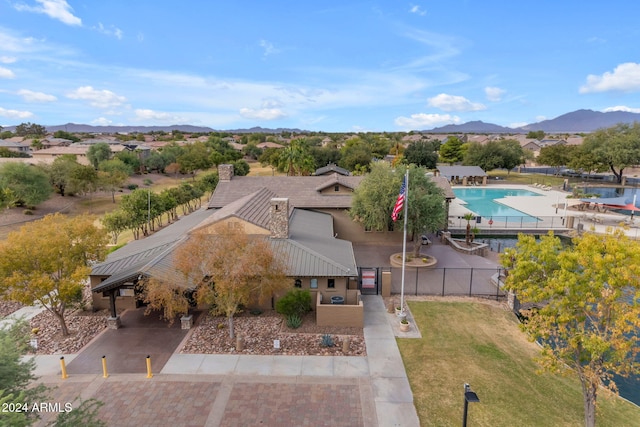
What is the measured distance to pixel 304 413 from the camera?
12742mm

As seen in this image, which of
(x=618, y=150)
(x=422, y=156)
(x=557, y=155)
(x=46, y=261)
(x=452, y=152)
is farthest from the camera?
(x=452, y=152)

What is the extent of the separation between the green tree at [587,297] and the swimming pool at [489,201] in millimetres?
37778

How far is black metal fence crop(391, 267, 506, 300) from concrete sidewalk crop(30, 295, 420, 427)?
789cm

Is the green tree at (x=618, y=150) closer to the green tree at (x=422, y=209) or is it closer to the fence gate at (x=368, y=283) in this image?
the green tree at (x=422, y=209)

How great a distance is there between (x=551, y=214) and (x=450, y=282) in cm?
3262

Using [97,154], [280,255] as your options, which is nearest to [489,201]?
[280,255]

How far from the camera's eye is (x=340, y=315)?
739 inches

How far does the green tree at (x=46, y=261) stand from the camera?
16.0 m

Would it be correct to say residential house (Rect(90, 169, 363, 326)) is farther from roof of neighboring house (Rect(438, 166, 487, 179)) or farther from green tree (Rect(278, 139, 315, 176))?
roof of neighboring house (Rect(438, 166, 487, 179))

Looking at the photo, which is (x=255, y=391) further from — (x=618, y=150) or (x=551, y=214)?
(x=618, y=150)

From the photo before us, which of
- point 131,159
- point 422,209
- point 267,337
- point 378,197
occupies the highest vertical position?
point 131,159

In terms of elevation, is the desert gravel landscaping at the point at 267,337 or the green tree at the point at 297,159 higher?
the green tree at the point at 297,159

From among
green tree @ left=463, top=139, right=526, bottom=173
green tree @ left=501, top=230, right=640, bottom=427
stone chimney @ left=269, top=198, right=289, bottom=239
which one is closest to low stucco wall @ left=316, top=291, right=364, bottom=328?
stone chimney @ left=269, top=198, right=289, bottom=239

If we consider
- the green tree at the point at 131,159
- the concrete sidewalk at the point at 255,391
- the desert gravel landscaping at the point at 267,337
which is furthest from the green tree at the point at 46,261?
the green tree at the point at 131,159
